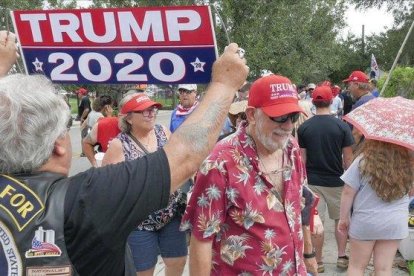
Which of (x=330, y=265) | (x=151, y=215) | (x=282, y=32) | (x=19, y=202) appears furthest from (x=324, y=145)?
(x=282, y=32)

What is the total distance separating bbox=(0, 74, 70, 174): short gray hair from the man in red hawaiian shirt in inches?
37.8

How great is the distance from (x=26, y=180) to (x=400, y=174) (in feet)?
8.90

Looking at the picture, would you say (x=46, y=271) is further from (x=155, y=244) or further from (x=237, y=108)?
(x=237, y=108)

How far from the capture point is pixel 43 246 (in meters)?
1.32

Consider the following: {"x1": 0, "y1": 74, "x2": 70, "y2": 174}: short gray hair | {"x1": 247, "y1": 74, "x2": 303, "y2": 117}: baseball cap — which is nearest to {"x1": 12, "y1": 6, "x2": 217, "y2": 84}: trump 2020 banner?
{"x1": 247, "y1": 74, "x2": 303, "y2": 117}: baseball cap

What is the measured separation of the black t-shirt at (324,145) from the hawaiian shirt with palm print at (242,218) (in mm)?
2773

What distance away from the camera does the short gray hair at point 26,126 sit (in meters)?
1.44

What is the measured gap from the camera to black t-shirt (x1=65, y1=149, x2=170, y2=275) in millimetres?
1387

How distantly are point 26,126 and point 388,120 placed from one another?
2.64 meters

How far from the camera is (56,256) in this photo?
133cm

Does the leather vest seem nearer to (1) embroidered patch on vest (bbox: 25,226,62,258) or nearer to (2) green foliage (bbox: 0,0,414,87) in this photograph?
(1) embroidered patch on vest (bbox: 25,226,62,258)

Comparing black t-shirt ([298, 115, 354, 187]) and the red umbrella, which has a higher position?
the red umbrella

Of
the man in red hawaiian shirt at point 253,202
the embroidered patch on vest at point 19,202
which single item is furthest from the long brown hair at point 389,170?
the embroidered patch on vest at point 19,202

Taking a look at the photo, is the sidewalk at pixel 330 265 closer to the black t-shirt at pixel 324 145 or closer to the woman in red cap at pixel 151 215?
the black t-shirt at pixel 324 145
